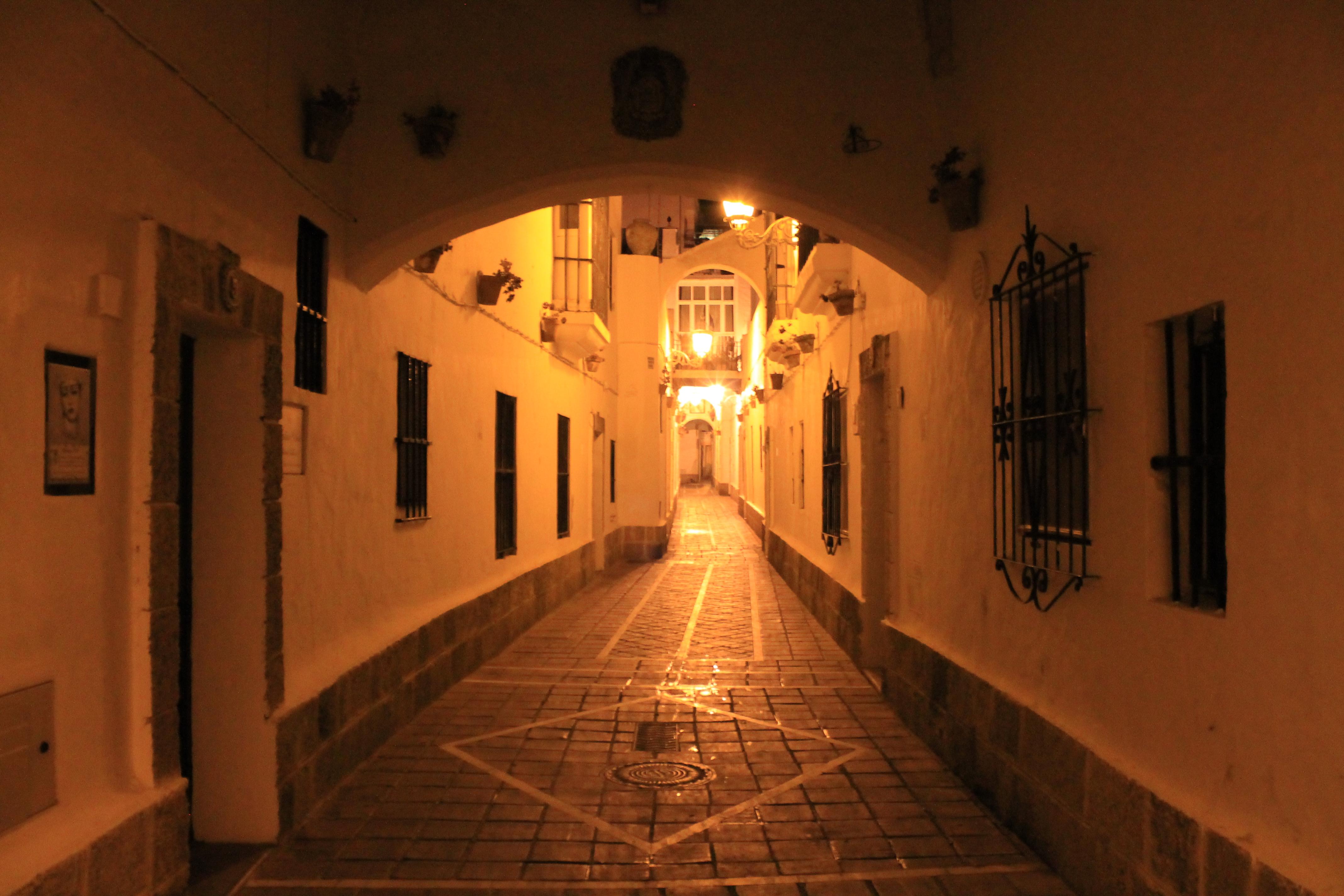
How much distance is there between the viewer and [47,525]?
112 inches

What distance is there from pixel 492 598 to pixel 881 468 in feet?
11.6

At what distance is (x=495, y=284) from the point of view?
782 cm

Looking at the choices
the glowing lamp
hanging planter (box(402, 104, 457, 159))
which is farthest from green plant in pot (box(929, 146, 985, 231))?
the glowing lamp

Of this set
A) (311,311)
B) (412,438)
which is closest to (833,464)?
(412,438)

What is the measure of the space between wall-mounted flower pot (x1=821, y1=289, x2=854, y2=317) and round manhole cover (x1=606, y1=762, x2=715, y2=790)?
4325mm

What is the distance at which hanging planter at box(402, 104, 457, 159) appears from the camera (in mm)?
5301

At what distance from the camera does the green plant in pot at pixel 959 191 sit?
4957mm

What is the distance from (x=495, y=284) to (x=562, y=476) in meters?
4.69

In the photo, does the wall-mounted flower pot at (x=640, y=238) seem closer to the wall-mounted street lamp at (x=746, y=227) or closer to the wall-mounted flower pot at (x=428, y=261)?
the wall-mounted street lamp at (x=746, y=227)

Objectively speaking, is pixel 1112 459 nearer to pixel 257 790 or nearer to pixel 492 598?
pixel 257 790

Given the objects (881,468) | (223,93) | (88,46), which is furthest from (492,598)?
(88,46)

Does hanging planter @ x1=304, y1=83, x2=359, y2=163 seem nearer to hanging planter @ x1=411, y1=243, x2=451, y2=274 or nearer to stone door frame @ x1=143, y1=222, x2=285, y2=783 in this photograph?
stone door frame @ x1=143, y1=222, x2=285, y2=783

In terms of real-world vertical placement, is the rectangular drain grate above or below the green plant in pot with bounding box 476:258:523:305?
below

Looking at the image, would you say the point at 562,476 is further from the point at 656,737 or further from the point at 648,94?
the point at 648,94
